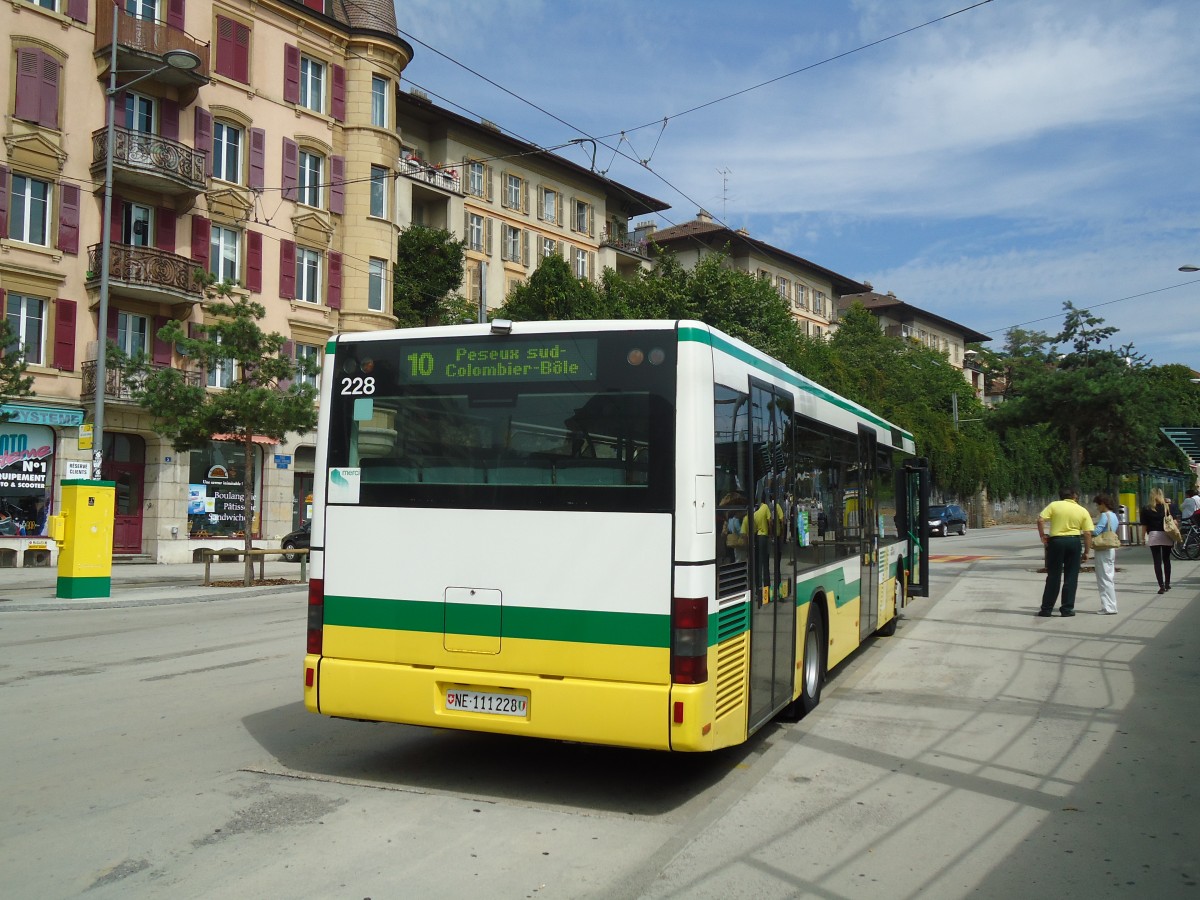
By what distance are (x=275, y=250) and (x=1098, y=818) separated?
112 ft

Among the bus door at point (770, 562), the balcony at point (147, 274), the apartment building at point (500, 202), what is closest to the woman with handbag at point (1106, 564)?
the bus door at point (770, 562)

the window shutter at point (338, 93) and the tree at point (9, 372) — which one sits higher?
the window shutter at point (338, 93)

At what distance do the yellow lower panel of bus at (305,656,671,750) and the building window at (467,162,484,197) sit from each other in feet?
152

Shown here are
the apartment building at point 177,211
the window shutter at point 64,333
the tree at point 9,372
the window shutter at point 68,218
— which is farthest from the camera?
the window shutter at point 68,218

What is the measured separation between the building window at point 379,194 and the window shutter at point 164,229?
8071mm

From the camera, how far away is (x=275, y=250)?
3625 cm

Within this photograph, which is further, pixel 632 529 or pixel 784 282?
pixel 784 282

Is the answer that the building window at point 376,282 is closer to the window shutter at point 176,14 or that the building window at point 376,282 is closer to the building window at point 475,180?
the window shutter at point 176,14

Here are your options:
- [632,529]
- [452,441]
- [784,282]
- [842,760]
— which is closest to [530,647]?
[632,529]

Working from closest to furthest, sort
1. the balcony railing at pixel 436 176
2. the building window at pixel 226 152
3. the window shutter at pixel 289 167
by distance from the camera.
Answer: the building window at pixel 226 152, the window shutter at pixel 289 167, the balcony railing at pixel 436 176

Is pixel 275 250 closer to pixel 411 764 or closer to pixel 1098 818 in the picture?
pixel 411 764

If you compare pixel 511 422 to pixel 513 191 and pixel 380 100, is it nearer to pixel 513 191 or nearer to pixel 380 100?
pixel 380 100

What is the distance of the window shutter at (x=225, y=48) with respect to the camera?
34.8 metres

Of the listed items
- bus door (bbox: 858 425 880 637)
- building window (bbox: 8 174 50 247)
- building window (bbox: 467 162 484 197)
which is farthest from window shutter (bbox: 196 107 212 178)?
bus door (bbox: 858 425 880 637)
